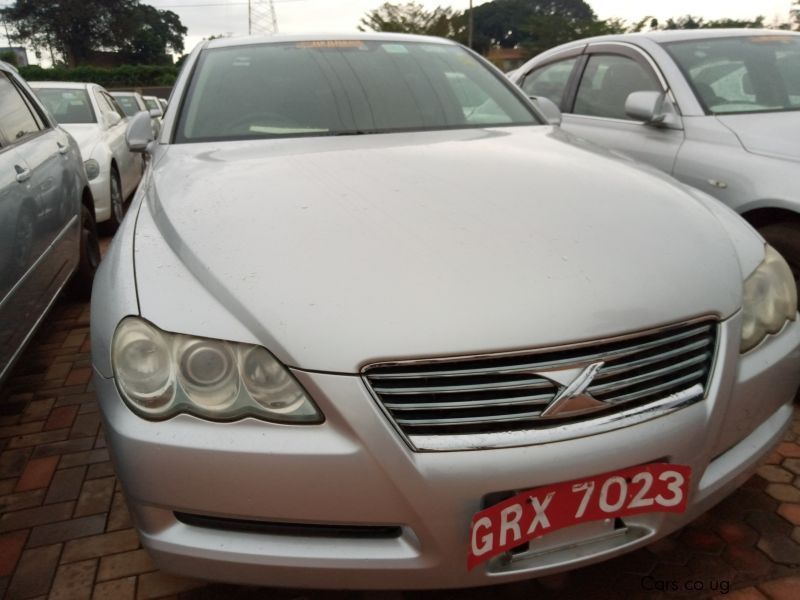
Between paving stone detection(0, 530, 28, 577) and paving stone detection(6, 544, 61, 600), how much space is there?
0.02 meters

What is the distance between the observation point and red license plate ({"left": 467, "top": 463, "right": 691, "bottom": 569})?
49.1 inches

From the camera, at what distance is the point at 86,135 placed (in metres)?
5.69

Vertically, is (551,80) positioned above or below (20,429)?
above

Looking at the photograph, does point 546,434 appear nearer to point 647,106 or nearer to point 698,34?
point 647,106

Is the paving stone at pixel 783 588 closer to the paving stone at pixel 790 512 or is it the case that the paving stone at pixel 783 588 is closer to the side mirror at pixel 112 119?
the paving stone at pixel 790 512

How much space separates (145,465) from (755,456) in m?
1.41

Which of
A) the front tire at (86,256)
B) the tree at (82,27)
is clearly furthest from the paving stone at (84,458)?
the tree at (82,27)

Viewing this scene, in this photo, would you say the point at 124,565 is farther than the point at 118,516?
No

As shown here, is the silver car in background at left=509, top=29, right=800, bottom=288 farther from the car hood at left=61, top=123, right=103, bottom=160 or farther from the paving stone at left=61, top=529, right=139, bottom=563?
the car hood at left=61, top=123, right=103, bottom=160

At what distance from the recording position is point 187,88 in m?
2.59

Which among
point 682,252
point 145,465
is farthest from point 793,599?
point 145,465

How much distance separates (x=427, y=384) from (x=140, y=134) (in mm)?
2090

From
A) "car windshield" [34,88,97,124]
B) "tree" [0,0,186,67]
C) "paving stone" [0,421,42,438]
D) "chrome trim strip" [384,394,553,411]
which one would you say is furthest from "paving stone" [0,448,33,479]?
"tree" [0,0,186,67]

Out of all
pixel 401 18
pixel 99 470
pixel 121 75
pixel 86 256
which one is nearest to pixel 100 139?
pixel 86 256
